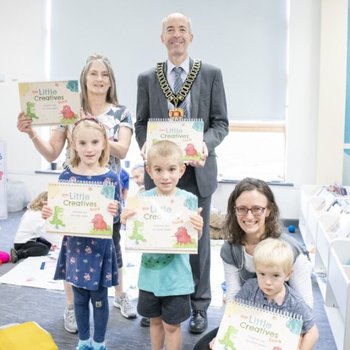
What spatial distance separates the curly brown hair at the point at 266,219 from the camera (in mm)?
1840

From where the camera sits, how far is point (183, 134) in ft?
6.92

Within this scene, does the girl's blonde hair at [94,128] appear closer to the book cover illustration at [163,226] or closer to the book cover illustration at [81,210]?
the book cover illustration at [81,210]

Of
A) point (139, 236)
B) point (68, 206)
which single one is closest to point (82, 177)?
point (68, 206)

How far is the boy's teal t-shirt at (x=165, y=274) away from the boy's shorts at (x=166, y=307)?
0.04 meters

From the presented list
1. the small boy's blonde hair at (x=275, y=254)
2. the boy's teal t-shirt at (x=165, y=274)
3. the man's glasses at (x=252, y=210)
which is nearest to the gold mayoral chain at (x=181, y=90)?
the boy's teal t-shirt at (x=165, y=274)

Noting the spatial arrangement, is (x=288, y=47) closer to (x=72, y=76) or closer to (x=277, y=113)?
(x=277, y=113)

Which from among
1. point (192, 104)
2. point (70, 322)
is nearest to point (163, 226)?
point (192, 104)

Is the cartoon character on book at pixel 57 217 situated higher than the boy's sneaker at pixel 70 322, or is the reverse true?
the cartoon character on book at pixel 57 217

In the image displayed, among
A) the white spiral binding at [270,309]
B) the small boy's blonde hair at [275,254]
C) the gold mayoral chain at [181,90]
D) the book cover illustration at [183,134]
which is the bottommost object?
the white spiral binding at [270,309]

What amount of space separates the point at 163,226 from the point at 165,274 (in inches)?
8.5

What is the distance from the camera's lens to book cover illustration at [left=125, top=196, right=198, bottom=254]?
71.7 inches

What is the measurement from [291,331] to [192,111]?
121cm

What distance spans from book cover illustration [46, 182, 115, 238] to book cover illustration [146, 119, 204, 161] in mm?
330

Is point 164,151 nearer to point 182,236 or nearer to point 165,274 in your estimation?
point 182,236
